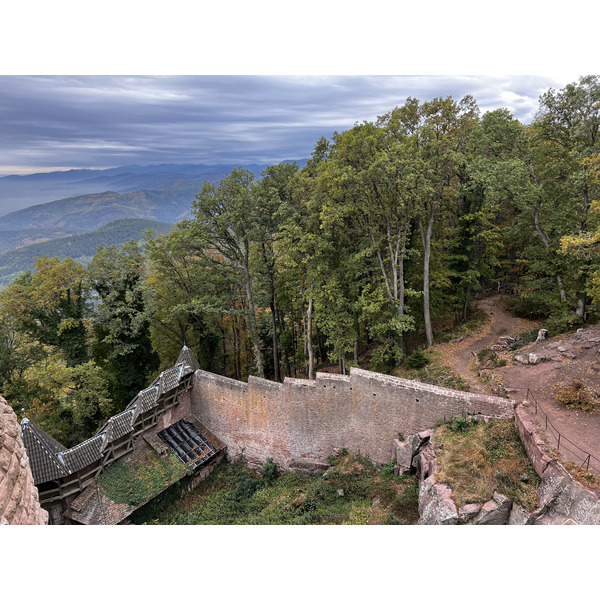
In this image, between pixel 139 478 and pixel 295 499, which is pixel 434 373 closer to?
pixel 295 499

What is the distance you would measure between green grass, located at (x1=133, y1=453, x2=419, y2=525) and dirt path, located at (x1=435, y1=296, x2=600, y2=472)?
14.2ft

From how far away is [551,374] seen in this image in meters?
12.7

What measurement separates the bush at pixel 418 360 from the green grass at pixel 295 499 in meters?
5.34

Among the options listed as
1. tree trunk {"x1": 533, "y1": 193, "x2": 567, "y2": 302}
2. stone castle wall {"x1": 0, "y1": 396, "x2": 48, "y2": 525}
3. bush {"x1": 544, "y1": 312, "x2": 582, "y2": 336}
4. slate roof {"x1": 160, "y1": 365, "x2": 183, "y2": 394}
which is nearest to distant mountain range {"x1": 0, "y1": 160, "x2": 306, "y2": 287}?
stone castle wall {"x1": 0, "y1": 396, "x2": 48, "y2": 525}

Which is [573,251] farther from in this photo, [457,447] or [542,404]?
[457,447]

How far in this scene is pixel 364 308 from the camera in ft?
53.3

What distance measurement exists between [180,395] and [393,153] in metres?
13.3

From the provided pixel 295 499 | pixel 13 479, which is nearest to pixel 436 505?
pixel 295 499

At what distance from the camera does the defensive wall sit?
11672mm

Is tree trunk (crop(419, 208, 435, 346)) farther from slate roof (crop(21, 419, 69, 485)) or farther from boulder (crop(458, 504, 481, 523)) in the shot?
slate roof (crop(21, 419, 69, 485))

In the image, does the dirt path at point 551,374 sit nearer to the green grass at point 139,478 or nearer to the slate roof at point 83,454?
the green grass at point 139,478

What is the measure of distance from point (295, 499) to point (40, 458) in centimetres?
799

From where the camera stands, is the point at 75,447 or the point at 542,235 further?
the point at 542,235

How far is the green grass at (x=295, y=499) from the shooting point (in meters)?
10.8
